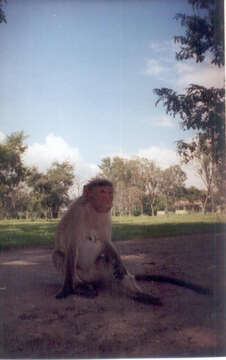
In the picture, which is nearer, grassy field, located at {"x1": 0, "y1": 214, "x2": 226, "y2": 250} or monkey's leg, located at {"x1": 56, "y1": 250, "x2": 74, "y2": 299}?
monkey's leg, located at {"x1": 56, "y1": 250, "x2": 74, "y2": 299}

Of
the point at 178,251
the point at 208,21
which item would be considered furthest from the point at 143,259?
the point at 208,21

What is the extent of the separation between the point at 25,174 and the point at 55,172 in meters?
0.25

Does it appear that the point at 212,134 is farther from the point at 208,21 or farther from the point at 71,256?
the point at 71,256

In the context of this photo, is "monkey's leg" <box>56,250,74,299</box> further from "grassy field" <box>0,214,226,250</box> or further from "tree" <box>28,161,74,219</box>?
"tree" <box>28,161,74,219</box>

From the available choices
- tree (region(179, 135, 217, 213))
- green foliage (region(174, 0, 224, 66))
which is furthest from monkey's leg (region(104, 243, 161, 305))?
green foliage (region(174, 0, 224, 66))

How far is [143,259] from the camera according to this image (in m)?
2.48

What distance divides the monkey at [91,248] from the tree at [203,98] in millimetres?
803

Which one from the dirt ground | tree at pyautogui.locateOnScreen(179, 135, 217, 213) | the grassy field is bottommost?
the dirt ground

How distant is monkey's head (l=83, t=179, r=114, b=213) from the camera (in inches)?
101

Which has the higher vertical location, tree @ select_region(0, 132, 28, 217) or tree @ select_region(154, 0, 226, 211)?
tree @ select_region(154, 0, 226, 211)

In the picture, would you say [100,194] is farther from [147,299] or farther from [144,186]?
[147,299]

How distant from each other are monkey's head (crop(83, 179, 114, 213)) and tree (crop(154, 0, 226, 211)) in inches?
26.8

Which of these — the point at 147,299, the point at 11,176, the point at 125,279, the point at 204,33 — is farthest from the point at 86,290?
the point at 204,33

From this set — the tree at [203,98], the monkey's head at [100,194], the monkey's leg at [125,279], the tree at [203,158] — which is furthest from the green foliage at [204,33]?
the monkey's leg at [125,279]
